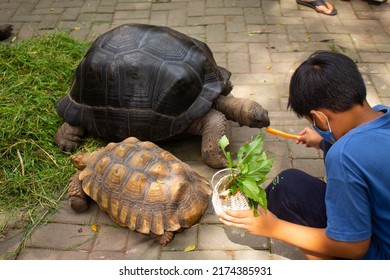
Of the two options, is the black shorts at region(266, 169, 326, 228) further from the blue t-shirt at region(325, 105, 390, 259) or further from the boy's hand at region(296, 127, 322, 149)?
the blue t-shirt at region(325, 105, 390, 259)

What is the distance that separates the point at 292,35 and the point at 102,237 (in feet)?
11.9

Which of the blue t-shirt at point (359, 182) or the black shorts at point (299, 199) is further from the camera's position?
the black shorts at point (299, 199)

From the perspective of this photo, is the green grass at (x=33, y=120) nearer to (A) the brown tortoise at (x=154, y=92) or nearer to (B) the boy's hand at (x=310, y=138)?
(A) the brown tortoise at (x=154, y=92)

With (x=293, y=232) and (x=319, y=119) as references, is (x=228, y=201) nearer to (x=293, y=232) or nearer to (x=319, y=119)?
(x=293, y=232)

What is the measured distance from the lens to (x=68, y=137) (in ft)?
12.1

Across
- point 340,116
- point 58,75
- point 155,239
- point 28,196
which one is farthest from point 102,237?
point 58,75

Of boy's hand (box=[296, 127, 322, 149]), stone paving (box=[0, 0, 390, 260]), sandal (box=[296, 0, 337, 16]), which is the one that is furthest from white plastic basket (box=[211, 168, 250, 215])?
sandal (box=[296, 0, 337, 16])

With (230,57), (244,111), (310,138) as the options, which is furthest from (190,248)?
(230,57)

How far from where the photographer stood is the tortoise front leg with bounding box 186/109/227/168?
341 cm

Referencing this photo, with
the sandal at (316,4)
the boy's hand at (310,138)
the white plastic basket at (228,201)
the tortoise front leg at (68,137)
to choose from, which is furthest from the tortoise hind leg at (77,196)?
the sandal at (316,4)

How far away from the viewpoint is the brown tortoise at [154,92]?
335 centimetres

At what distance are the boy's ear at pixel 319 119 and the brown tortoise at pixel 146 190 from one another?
3.73ft

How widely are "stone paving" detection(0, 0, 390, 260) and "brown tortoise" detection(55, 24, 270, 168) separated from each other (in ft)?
1.07
